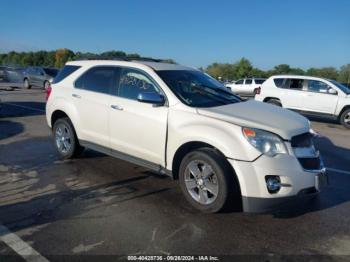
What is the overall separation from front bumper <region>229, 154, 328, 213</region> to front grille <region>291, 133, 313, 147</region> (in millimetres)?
218

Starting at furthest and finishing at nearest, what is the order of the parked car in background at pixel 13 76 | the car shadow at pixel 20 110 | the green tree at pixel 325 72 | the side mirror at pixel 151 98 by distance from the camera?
the green tree at pixel 325 72, the parked car in background at pixel 13 76, the car shadow at pixel 20 110, the side mirror at pixel 151 98

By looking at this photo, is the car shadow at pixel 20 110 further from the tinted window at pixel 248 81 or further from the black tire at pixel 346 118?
the tinted window at pixel 248 81

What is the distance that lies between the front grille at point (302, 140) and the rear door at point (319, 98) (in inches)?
380

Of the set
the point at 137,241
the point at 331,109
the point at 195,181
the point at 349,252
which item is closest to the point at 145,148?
the point at 195,181

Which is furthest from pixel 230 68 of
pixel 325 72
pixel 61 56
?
pixel 61 56

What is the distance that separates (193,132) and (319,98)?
412 inches

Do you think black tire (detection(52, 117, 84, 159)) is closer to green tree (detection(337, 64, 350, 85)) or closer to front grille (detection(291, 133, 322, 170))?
front grille (detection(291, 133, 322, 170))

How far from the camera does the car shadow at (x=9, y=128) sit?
30.3 feet

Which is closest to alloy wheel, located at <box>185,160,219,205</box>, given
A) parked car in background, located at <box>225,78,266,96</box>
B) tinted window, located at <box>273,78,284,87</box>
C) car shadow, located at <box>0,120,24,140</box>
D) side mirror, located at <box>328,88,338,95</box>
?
car shadow, located at <box>0,120,24,140</box>

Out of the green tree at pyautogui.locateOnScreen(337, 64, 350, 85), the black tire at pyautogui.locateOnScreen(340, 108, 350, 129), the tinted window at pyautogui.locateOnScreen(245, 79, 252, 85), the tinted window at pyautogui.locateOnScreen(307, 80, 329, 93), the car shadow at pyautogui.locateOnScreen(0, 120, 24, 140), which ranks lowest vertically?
the car shadow at pyautogui.locateOnScreen(0, 120, 24, 140)

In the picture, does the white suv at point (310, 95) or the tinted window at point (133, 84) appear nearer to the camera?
the tinted window at point (133, 84)

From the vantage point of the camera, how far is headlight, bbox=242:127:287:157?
4.18m

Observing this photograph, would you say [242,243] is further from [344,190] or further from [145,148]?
[344,190]

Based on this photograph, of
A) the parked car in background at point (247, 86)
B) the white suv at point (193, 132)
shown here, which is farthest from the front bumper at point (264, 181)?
the parked car in background at point (247, 86)
